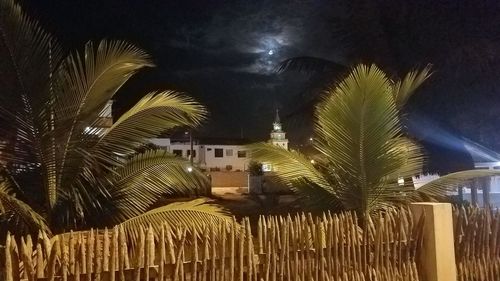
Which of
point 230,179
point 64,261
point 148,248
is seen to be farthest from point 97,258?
point 230,179

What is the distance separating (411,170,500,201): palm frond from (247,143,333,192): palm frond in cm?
162

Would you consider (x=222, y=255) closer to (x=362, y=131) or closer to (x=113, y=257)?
(x=113, y=257)

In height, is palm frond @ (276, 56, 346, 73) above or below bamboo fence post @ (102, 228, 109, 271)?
above

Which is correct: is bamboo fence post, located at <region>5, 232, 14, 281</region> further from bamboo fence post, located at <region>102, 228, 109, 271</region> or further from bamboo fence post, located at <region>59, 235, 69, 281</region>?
bamboo fence post, located at <region>102, 228, 109, 271</region>

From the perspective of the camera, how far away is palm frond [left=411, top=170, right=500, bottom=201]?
7.62 metres

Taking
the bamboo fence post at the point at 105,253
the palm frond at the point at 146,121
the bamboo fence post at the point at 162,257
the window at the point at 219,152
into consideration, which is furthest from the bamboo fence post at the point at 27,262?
the window at the point at 219,152

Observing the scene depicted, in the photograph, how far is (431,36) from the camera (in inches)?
512

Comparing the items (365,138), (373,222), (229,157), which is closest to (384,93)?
(365,138)

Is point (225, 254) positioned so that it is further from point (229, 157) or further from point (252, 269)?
point (229, 157)

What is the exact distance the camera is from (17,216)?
5.65 meters

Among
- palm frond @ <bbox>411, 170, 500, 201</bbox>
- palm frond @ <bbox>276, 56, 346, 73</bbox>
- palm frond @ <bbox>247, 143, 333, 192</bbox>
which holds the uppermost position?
palm frond @ <bbox>276, 56, 346, 73</bbox>

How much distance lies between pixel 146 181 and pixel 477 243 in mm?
4226

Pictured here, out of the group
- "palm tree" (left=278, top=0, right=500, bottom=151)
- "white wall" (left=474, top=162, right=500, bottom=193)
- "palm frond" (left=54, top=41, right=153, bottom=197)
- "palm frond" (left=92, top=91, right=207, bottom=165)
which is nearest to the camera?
"palm frond" (left=54, top=41, right=153, bottom=197)

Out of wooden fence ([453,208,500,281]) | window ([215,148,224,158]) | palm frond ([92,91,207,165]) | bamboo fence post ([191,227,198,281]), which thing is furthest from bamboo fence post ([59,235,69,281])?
window ([215,148,224,158])
